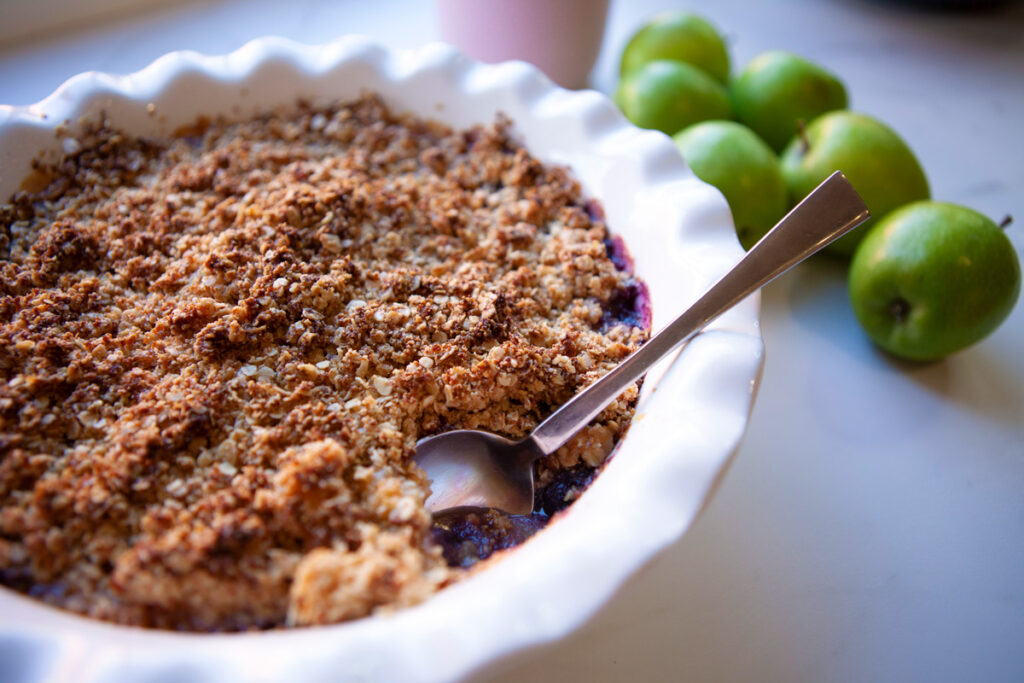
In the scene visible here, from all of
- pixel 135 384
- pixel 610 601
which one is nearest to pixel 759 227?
pixel 610 601

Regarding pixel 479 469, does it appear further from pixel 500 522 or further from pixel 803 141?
pixel 803 141

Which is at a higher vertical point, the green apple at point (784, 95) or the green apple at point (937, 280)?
the green apple at point (784, 95)

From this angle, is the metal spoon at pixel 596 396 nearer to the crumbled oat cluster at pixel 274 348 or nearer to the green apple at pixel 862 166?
the crumbled oat cluster at pixel 274 348

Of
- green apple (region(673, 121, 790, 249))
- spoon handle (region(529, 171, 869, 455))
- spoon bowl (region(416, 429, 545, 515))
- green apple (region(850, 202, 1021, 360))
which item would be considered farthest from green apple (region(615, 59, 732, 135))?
spoon bowl (region(416, 429, 545, 515))

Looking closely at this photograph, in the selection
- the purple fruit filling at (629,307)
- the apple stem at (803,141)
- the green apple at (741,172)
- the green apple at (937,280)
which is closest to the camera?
the purple fruit filling at (629,307)

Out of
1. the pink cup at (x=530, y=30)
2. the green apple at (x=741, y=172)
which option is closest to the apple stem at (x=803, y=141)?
the green apple at (x=741, y=172)

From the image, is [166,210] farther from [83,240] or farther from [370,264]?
[370,264]

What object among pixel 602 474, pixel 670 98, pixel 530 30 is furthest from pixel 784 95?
pixel 602 474

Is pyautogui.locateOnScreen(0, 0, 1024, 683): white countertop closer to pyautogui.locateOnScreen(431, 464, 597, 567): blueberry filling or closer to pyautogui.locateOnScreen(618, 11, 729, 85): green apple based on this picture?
pyautogui.locateOnScreen(431, 464, 597, 567): blueberry filling
